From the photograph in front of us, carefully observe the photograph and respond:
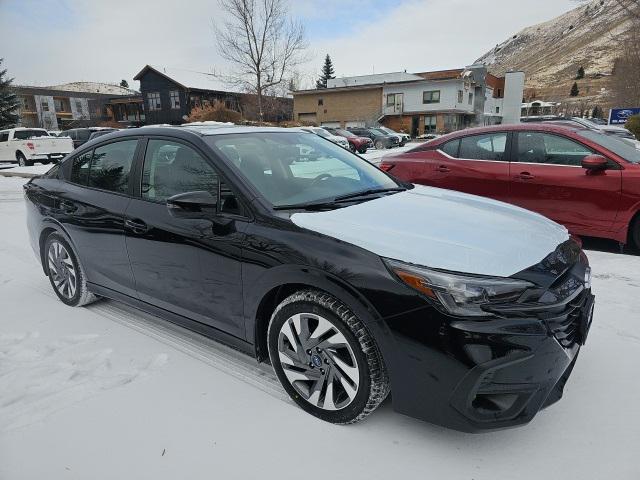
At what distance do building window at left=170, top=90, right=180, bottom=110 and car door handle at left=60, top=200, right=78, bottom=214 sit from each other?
152 ft

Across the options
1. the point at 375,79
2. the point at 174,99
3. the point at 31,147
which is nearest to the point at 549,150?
the point at 31,147

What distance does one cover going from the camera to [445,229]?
7.73ft

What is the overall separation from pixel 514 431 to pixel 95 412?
7.42 feet

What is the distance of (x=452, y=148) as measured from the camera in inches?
235

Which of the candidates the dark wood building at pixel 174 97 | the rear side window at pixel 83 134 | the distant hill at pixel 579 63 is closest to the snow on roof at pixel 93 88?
the dark wood building at pixel 174 97

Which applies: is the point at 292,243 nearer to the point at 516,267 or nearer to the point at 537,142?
the point at 516,267

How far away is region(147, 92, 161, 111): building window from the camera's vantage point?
158 ft

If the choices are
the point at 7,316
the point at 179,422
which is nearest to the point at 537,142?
the point at 179,422

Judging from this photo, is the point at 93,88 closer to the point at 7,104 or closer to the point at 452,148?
the point at 7,104

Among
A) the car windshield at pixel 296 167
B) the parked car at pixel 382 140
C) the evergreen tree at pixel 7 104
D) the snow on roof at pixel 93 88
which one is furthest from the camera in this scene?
the snow on roof at pixel 93 88

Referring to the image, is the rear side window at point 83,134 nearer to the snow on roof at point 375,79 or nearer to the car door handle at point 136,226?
the car door handle at point 136,226

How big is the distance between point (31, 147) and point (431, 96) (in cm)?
3830

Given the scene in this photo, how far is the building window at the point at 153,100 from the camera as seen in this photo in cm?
4809

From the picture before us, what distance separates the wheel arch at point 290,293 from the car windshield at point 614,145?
433 cm
